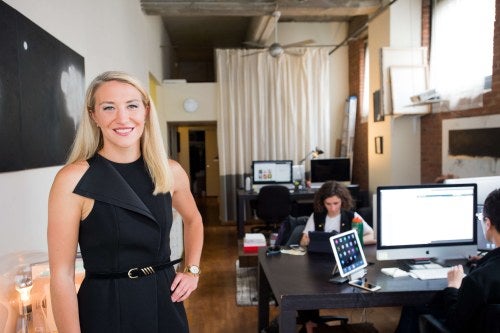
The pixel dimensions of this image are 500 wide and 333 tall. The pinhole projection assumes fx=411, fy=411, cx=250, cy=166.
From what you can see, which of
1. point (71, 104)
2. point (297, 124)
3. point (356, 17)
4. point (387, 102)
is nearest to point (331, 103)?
point (297, 124)

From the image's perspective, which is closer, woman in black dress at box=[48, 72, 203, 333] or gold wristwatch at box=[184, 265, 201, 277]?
woman in black dress at box=[48, 72, 203, 333]

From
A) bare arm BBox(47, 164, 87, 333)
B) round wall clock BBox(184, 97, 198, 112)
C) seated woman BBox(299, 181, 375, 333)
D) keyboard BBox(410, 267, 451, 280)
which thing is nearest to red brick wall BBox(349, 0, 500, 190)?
seated woman BBox(299, 181, 375, 333)

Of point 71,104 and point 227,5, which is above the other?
point 227,5

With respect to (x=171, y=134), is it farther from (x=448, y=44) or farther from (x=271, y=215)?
(x=448, y=44)

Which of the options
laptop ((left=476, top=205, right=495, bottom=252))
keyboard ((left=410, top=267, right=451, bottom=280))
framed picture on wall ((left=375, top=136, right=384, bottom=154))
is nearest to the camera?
keyboard ((left=410, top=267, right=451, bottom=280))

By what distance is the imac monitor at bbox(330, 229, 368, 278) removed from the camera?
2.03 m

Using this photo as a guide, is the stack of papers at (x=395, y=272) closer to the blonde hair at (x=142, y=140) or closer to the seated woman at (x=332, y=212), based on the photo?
the seated woman at (x=332, y=212)

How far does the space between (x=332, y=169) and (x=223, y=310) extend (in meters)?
3.53

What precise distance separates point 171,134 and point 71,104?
5448mm

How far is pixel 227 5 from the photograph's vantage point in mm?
5586

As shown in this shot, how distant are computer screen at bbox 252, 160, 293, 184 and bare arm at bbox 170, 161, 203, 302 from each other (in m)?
5.04

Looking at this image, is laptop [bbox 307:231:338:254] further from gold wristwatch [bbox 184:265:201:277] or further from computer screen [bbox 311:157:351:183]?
computer screen [bbox 311:157:351:183]

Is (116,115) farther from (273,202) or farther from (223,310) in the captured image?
(273,202)

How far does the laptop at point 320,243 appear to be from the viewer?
100.0 inches
